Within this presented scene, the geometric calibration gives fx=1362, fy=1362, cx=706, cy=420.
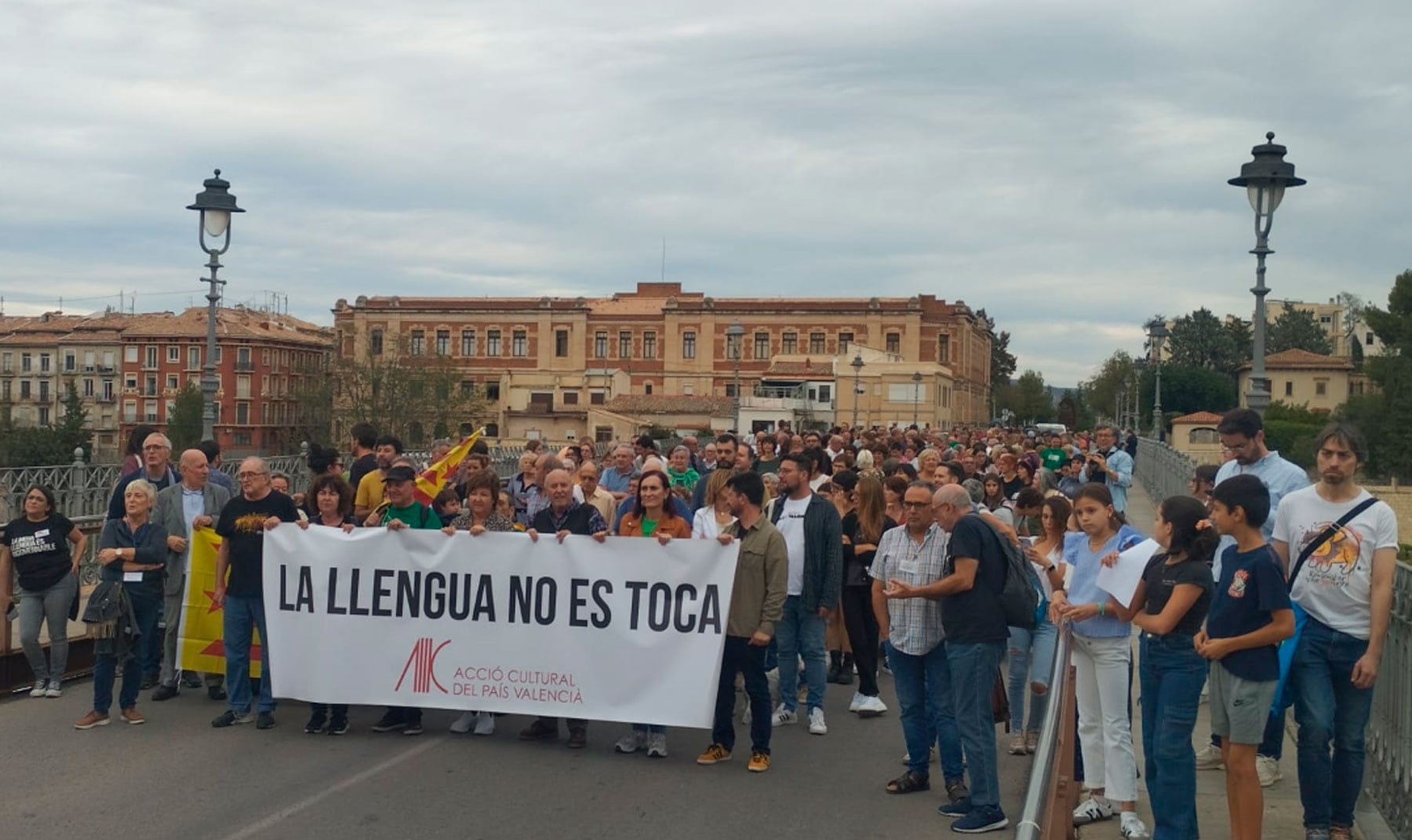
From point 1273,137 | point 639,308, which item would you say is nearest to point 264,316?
point 639,308

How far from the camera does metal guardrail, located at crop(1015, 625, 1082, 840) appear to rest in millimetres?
3746

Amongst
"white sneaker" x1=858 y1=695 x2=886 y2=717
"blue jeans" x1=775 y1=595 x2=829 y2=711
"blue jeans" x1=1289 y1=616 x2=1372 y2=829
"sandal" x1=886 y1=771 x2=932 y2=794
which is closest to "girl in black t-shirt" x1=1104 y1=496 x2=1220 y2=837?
"blue jeans" x1=1289 y1=616 x2=1372 y2=829

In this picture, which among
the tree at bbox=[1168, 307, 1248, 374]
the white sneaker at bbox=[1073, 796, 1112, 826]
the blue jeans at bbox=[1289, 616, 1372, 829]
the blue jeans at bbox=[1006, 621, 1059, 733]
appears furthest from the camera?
the tree at bbox=[1168, 307, 1248, 374]

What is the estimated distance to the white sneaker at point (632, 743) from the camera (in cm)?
930

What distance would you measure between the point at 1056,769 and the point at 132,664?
302 inches

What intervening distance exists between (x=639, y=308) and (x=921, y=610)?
110m

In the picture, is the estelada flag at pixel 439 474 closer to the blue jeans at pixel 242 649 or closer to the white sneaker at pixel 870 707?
the blue jeans at pixel 242 649

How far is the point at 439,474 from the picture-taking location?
38.1ft

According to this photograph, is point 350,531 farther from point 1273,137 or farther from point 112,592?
point 1273,137

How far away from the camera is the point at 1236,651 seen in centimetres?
645

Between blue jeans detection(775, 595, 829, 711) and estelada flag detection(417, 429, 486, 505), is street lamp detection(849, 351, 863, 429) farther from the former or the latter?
blue jeans detection(775, 595, 829, 711)

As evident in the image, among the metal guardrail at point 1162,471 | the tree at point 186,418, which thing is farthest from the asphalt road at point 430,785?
the tree at point 186,418

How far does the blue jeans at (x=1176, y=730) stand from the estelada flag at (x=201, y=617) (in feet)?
23.8

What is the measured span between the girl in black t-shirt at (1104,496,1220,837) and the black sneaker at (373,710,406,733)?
538cm
